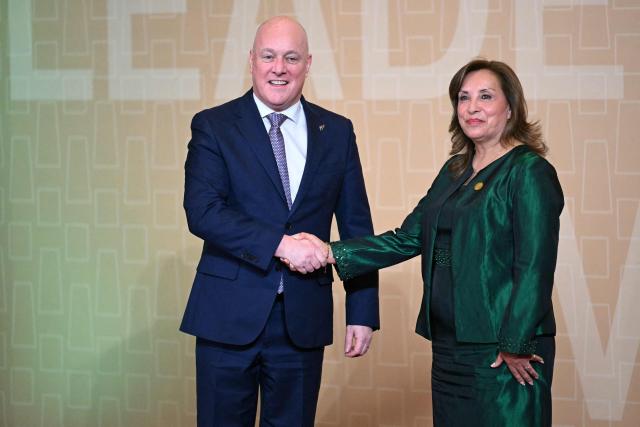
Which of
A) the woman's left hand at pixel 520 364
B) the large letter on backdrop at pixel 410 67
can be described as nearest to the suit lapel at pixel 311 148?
the woman's left hand at pixel 520 364

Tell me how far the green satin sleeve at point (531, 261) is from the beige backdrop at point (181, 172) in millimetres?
1581

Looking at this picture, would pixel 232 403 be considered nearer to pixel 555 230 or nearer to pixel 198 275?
pixel 198 275

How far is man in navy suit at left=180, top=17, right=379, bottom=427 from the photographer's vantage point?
251 centimetres

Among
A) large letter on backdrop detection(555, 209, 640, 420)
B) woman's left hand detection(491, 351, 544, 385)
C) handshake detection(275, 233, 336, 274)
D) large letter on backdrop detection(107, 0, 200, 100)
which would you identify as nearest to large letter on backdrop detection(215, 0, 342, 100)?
large letter on backdrop detection(107, 0, 200, 100)

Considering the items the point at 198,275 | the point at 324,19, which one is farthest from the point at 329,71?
the point at 198,275

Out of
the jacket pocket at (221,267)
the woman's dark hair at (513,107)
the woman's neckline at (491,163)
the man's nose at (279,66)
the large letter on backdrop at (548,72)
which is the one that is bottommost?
the jacket pocket at (221,267)

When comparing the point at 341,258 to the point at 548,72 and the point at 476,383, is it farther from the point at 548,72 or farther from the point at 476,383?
the point at 548,72

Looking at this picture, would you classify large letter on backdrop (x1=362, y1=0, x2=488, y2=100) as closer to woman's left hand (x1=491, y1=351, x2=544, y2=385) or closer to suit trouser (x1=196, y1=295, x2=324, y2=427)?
suit trouser (x1=196, y1=295, x2=324, y2=427)

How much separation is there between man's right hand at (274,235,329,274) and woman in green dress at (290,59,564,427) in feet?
0.16

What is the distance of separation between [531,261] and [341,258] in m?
0.62

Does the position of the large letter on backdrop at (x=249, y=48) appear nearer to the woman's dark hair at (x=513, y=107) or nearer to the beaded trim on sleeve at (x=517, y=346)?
the woman's dark hair at (x=513, y=107)

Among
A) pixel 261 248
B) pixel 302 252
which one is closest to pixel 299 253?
pixel 302 252

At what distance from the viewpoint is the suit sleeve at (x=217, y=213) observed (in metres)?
2.48

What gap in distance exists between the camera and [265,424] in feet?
8.58
